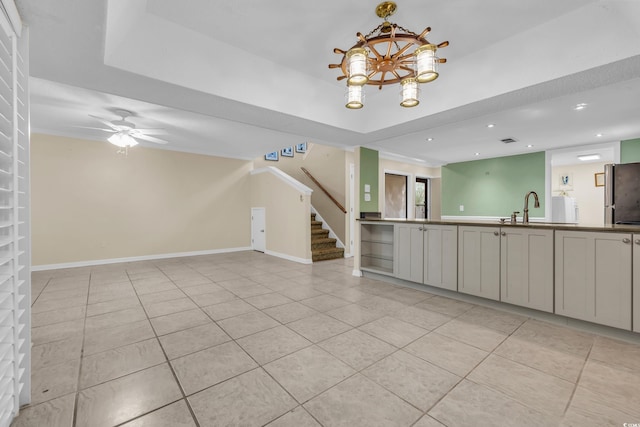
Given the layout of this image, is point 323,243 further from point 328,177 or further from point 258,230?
point 258,230

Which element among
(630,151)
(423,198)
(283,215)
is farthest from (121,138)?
(630,151)

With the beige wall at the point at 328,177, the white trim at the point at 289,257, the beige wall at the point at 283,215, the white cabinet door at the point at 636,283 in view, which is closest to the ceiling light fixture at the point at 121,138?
the beige wall at the point at 283,215

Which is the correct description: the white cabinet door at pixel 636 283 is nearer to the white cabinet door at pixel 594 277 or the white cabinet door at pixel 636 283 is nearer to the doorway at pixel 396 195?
the white cabinet door at pixel 594 277

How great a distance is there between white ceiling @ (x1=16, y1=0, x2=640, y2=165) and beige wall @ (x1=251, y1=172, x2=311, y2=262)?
94.1 inches

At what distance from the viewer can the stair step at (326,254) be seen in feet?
19.9

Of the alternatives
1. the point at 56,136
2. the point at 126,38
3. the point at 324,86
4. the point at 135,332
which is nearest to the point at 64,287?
the point at 135,332

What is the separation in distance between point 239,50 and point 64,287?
4330 mm

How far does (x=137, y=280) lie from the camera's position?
4.50m

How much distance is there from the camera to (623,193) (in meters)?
4.15

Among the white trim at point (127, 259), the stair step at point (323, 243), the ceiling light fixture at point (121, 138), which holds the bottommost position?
the white trim at point (127, 259)

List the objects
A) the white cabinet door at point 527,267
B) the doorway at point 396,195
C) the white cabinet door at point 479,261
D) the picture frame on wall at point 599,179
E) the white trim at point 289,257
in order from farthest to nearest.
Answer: the doorway at point 396,195
the picture frame on wall at point 599,179
the white trim at point 289,257
the white cabinet door at point 479,261
the white cabinet door at point 527,267

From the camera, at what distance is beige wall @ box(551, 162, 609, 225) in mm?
7457

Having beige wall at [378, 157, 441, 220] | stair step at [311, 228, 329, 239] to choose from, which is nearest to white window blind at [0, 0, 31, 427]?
stair step at [311, 228, 329, 239]

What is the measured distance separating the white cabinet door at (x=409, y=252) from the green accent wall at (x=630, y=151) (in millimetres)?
4468
